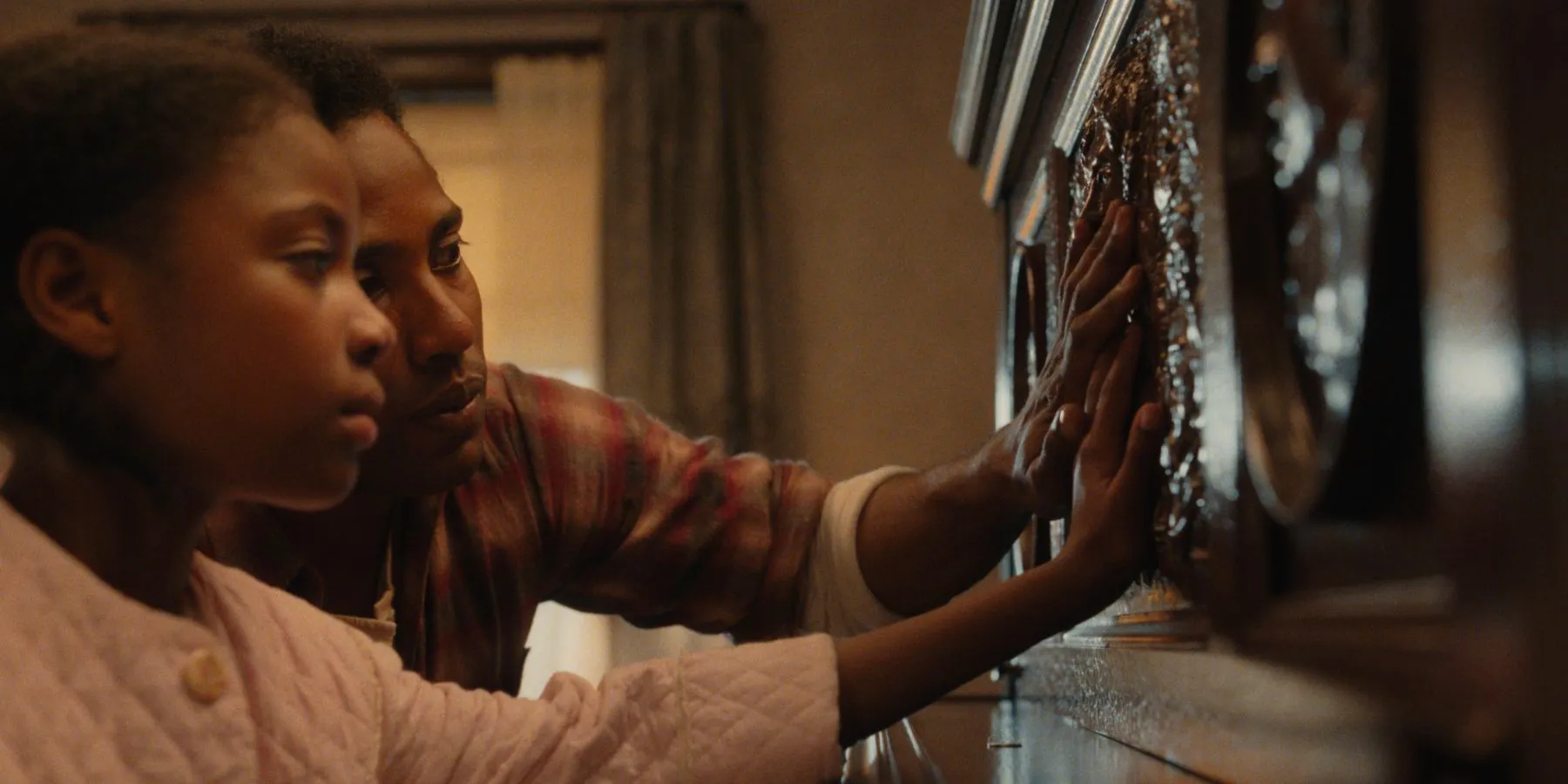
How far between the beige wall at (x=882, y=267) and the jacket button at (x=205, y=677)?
2182 millimetres

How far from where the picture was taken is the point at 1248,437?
16.4 inches

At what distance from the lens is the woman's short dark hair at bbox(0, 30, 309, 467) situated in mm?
509

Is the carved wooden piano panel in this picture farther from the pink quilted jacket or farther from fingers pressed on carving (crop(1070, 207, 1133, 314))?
the pink quilted jacket

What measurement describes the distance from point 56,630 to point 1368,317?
0.45m

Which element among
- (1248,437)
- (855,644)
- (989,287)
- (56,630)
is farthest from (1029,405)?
(989,287)

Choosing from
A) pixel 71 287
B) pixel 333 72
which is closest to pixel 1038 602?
pixel 71 287

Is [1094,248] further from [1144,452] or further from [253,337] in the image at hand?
[253,337]

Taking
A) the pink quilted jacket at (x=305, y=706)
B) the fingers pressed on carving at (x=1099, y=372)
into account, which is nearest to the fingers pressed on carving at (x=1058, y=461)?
the fingers pressed on carving at (x=1099, y=372)

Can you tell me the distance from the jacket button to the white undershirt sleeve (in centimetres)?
51

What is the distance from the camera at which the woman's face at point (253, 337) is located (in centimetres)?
51

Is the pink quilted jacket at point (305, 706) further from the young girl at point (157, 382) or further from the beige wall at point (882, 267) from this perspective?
the beige wall at point (882, 267)

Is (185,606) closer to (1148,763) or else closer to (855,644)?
(855,644)

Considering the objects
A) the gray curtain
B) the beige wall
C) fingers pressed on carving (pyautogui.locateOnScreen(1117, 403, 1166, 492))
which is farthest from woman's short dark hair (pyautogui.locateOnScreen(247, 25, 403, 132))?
the beige wall

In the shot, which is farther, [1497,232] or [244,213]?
[244,213]
